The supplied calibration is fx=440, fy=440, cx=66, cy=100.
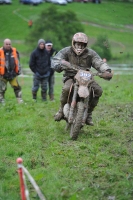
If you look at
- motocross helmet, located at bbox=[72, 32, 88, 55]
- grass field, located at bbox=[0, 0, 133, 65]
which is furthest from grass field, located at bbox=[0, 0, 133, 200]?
grass field, located at bbox=[0, 0, 133, 65]

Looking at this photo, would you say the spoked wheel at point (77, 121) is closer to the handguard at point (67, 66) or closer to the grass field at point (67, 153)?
the grass field at point (67, 153)

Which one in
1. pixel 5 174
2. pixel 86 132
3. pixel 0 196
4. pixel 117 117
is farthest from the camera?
pixel 117 117

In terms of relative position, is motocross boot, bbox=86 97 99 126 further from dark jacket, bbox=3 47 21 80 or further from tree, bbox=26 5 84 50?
tree, bbox=26 5 84 50

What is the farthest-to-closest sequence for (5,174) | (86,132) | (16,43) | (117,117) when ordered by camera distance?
1. (16,43)
2. (117,117)
3. (86,132)
4. (5,174)

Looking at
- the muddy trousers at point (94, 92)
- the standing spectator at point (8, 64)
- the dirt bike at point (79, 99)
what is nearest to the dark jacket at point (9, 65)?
the standing spectator at point (8, 64)

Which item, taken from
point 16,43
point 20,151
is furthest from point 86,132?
point 16,43

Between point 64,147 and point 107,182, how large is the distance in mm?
1949

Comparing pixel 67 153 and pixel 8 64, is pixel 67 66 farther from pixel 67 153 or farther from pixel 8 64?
pixel 8 64

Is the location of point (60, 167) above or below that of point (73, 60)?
below

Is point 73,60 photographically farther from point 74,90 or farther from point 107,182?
point 107,182

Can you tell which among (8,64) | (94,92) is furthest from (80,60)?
(8,64)

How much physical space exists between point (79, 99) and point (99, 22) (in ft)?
88.7

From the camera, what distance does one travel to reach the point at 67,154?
25.6 feet

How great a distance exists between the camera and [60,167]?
23.5 feet
